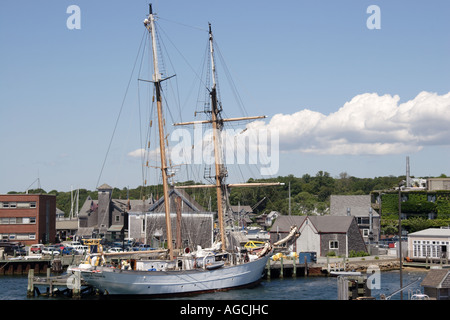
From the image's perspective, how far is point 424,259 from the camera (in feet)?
209

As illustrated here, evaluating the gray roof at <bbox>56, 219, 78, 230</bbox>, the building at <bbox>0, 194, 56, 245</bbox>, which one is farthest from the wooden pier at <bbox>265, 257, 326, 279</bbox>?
the gray roof at <bbox>56, 219, 78, 230</bbox>

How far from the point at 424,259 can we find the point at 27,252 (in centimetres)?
4875

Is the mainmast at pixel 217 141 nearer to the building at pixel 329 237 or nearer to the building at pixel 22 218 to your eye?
the building at pixel 329 237

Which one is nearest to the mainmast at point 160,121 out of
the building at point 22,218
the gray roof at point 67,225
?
the building at point 22,218

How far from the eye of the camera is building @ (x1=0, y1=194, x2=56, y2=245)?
80.4m

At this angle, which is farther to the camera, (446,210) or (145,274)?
(446,210)

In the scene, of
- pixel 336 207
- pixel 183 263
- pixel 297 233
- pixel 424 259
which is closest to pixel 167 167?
pixel 183 263

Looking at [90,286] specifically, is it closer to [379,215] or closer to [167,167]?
[167,167]

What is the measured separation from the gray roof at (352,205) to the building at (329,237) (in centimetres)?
1743

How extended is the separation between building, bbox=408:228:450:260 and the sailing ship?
66.6ft

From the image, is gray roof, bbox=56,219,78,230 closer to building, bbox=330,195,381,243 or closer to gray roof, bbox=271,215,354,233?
building, bbox=330,195,381,243

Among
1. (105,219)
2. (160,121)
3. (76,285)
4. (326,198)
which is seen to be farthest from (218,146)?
(326,198)

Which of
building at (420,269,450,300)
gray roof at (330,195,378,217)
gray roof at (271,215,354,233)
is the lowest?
building at (420,269,450,300)
